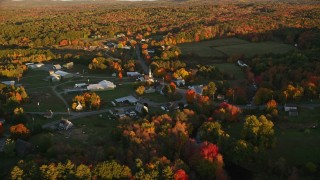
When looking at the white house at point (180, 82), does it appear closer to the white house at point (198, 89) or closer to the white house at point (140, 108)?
the white house at point (198, 89)

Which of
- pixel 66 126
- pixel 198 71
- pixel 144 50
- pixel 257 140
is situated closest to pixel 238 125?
pixel 257 140

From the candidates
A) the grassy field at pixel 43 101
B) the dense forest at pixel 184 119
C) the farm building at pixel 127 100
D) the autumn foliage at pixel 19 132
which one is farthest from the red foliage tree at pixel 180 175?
the grassy field at pixel 43 101

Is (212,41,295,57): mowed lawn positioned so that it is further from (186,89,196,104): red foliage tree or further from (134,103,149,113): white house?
(134,103,149,113): white house

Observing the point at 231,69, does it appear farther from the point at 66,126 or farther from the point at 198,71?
the point at 66,126

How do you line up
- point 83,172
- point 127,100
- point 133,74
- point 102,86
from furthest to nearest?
point 133,74
point 102,86
point 127,100
point 83,172

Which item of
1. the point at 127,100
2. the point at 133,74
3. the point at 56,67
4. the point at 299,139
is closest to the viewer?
the point at 299,139

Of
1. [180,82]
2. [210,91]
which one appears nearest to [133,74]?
[180,82]

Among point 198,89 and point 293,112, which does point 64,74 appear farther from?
point 293,112
